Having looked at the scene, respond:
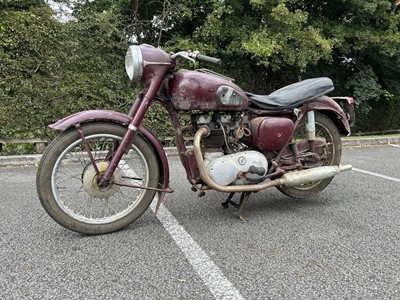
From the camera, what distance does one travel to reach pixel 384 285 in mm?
2092

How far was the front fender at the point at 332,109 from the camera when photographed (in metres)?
3.49

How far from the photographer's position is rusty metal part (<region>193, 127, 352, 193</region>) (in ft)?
9.52

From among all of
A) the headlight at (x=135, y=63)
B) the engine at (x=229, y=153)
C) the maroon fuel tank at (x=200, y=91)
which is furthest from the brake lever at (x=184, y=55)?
the engine at (x=229, y=153)

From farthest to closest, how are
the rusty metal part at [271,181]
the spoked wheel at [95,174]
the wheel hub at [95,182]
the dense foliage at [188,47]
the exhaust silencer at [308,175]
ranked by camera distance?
1. the dense foliage at [188,47]
2. the exhaust silencer at [308,175]
3. the rusty metal part at [271,181]
4. the wheel hub at [95,182]
5. the spoked wheel at [95,174]

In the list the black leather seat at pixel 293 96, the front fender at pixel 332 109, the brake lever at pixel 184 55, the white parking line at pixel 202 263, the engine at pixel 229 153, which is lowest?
the white parking line at pixel 202 263

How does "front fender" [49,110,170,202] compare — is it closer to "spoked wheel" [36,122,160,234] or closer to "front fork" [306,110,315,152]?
"spoked wheel" [36,122,160,234]

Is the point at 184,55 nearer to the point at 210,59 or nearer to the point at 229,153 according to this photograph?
the point at 210,59

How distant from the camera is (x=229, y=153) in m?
3.11

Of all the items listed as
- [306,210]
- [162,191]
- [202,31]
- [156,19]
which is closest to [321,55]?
[202,31]

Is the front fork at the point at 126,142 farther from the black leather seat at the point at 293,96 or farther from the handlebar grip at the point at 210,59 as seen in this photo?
the black leather seat at the point at 293,96

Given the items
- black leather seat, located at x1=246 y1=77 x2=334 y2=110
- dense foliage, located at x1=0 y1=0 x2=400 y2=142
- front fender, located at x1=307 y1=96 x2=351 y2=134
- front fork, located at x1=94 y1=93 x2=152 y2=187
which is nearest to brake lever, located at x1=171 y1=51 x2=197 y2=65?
front fork, located at x1=94 y1=93 x2=152 y2=187

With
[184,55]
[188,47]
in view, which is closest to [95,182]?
[184,55]

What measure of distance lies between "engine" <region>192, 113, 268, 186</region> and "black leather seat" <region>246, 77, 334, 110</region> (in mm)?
221

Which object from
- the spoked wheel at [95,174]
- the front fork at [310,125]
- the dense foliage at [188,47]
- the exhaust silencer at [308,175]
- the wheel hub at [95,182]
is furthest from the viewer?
the dense foliage at [188,47]
